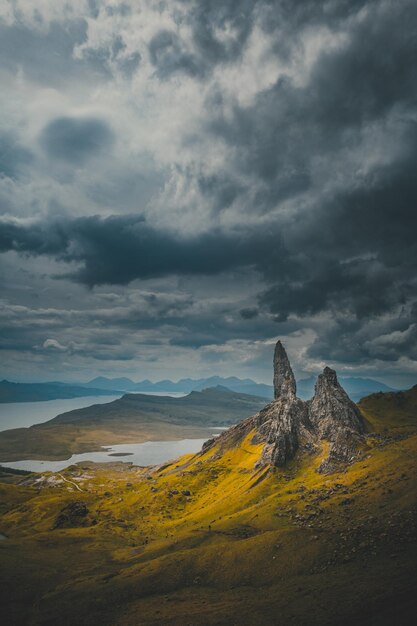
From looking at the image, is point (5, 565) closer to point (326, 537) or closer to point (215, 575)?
point (215, 575)

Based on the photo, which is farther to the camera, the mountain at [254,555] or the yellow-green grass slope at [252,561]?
the mountain at [254,555]

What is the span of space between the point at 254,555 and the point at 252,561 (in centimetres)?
209

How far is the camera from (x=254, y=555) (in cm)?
9569

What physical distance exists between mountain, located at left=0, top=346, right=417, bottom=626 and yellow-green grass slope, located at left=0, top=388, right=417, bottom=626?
0.34m

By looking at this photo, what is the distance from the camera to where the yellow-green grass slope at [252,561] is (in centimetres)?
6981

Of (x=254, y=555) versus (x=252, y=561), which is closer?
(x=252, y=561)

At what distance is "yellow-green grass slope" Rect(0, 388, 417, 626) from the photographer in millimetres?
69812

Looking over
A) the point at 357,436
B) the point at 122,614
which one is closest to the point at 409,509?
the point at 122,614

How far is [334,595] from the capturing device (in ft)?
227

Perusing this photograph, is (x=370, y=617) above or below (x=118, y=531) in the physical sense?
above

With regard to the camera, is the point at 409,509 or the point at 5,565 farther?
the point at 5,565

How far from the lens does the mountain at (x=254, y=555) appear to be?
70.6 m

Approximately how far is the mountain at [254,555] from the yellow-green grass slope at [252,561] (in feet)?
1.13

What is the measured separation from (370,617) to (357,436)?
123 meters
